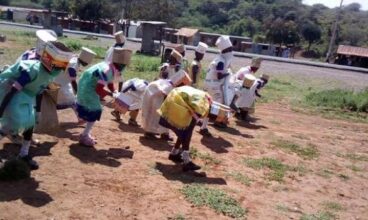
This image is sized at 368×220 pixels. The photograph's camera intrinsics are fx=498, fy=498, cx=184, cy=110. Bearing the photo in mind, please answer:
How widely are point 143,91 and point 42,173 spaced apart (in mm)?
3376

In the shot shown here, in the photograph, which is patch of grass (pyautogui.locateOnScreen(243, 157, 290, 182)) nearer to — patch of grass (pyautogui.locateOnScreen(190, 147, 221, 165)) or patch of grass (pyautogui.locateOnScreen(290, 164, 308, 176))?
patch of grass (pyautogui.locateOnScreen(290, 164, 308, 176))

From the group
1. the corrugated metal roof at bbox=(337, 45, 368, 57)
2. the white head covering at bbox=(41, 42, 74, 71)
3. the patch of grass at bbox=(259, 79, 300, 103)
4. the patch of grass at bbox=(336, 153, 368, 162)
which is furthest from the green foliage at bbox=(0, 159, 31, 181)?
the corrugated metal roof at bbox=(337, 45, 368, 57)

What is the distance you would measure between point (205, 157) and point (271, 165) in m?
1.11

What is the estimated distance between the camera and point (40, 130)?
775cm

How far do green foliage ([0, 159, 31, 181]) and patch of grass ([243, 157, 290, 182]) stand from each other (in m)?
3.69

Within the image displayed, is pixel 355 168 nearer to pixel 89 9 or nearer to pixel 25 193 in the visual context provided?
pixel 25 193

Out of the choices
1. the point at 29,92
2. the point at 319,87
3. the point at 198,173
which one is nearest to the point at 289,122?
the point at 198,173

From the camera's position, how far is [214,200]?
614 cm

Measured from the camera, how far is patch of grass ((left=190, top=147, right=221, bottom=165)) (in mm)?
7898

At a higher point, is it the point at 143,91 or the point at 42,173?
the point at 143,91

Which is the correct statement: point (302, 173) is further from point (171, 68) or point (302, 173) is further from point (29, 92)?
point (29, 92)

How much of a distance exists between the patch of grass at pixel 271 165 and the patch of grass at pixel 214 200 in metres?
1.56

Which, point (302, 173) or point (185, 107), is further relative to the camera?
point (302, 173)

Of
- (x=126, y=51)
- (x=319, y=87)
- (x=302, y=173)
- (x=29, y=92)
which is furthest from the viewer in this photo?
(x=319, y=87)
